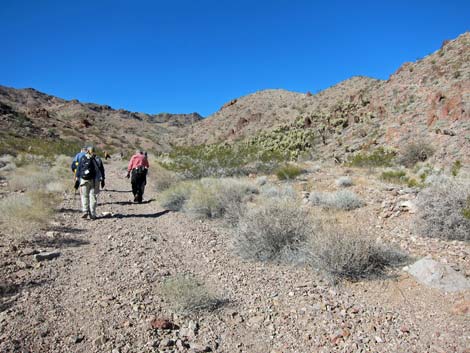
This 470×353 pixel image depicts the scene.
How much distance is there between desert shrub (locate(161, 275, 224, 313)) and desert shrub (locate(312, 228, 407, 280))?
1583 mm

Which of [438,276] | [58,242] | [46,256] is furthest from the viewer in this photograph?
[58,242]

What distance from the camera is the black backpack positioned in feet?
26.7

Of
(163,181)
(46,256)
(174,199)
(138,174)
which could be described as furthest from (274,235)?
(163,181)

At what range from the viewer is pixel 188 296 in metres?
3.97

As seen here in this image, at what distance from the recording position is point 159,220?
8.33 m

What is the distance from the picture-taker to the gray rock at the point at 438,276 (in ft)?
13.8

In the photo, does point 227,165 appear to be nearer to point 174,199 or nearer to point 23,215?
point 174,199

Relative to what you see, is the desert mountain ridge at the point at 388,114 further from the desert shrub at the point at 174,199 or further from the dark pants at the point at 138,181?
the dark pants at the point at 138,181

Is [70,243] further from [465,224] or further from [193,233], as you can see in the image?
[465,224]

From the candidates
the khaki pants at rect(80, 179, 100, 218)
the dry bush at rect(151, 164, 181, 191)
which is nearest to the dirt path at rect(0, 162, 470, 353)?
the khaki pants at rect(80, 179, 100, 218)

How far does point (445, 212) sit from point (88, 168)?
287 inches

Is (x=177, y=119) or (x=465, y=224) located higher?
(x=177, y=119)

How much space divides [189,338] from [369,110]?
88.8 feet

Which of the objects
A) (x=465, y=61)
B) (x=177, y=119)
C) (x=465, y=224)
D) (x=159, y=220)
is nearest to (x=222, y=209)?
(x=159, y=220)
